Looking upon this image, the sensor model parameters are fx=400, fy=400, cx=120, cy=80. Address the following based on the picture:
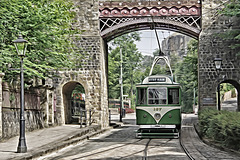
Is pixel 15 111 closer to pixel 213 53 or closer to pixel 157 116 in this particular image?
pixel 157 116

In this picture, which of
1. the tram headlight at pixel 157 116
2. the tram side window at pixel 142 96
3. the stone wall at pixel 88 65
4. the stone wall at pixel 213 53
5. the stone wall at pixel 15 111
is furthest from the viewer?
the stone wall at pixel 88 65

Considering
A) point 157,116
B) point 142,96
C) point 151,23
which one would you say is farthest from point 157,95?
point 151,23

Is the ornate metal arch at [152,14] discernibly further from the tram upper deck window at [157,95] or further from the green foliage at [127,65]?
the green foliage at [127,65]

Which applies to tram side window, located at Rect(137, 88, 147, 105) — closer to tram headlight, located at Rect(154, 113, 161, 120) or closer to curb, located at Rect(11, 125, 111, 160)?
tram headlight, located at Rect(154, 113, 161, 120)

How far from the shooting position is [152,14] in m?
27.9

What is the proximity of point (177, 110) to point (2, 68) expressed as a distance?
8417 mm

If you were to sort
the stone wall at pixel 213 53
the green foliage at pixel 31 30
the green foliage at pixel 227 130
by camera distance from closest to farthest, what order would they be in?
1. the green foliage at pixel 227 130
2. the green foliage at pixel 31 30
3. the stone wall at pixel 213 53

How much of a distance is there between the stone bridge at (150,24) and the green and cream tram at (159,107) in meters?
8.77

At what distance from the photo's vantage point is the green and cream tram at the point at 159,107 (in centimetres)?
1931

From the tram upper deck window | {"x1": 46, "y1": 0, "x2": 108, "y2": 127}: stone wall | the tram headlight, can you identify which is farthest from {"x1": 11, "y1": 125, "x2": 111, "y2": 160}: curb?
{"x1": 46, "y1": 0, "x2": 108, "y2": 127}: stone wall

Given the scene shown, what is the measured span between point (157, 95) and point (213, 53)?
9989 millimetres

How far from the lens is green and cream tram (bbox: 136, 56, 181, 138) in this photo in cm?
1931

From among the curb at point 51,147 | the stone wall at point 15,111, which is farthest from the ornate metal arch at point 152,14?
the curb at point 51,147

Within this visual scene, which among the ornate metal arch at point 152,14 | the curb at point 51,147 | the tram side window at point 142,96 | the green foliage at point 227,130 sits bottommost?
the curb at point 51,147
